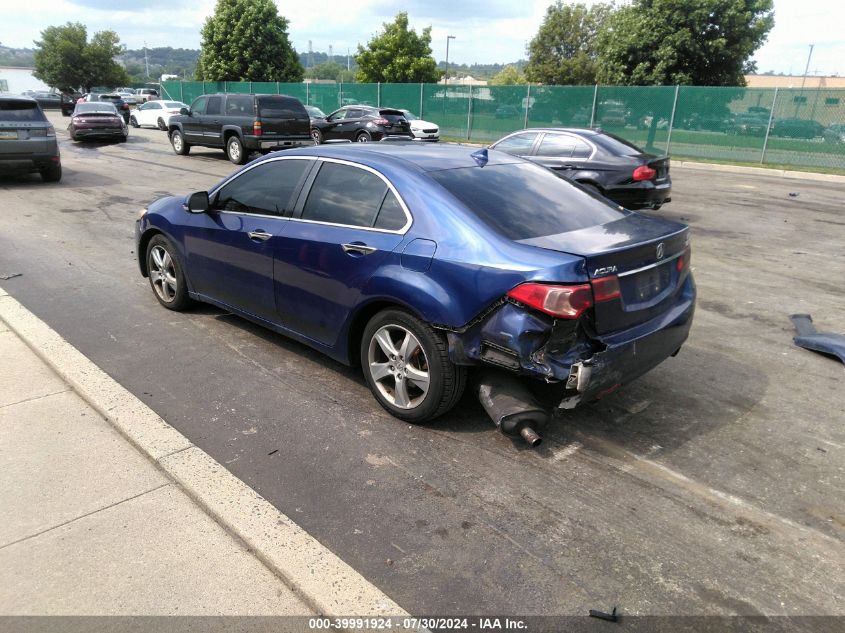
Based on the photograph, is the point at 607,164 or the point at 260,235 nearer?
the point at 260,235

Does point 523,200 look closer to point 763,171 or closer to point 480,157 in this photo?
point 480,157

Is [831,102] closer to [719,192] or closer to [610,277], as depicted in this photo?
[719,192]

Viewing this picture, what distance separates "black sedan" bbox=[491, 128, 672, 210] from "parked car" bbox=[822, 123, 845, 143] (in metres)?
15.7

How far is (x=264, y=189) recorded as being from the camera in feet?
15.9

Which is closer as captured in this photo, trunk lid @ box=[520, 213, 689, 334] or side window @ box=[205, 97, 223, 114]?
trunk lid @ box=[520, 213, 689, 334]

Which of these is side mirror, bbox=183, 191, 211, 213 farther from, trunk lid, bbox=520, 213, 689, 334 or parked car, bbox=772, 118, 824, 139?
parked car, bbox=772, 118, 824, 139

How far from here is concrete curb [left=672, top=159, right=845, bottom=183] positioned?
19.8m

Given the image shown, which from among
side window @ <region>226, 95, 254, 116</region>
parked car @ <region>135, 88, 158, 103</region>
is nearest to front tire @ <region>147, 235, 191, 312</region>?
side window @ <region>226, 95, 254, 116</region>

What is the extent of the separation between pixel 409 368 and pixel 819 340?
374 centimetres

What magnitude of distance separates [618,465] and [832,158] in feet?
76.6

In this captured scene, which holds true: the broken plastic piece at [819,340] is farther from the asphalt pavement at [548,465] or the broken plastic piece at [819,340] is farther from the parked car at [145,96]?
the parked car at [145,96]

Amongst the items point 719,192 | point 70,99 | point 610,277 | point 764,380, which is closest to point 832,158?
point 719,192

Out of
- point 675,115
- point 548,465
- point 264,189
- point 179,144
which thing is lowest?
point 548,465

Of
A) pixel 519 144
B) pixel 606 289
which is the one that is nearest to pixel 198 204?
pixel 606 289
